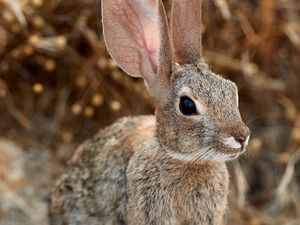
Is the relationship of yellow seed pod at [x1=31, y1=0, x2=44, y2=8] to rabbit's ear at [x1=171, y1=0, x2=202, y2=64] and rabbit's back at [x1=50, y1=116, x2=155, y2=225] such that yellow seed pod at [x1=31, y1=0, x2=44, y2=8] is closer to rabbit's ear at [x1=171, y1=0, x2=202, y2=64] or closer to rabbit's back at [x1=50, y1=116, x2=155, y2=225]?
rabbit's back at [x1=50, y1=116, x2=155, y2=225]

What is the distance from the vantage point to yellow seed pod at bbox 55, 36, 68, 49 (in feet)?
14.2

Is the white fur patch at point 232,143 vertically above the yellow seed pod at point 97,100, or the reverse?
the white fur patch at point 232,143

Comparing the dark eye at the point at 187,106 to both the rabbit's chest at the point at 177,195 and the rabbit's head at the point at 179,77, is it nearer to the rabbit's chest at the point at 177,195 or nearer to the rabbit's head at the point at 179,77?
the rabbit's head at the point at 179,77

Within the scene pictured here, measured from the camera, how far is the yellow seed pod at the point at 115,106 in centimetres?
450

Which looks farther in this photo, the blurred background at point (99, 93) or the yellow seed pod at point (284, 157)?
the yellow seed pod at point (284, 157)

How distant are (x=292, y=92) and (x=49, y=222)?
5.57ft

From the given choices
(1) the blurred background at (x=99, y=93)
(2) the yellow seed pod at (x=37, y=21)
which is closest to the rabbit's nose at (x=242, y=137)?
(1) the blurred background at (x=99, y=93)

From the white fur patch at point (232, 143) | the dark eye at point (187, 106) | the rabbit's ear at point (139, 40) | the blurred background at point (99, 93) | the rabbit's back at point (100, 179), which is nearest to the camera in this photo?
the white fur patch at point (232, 143)

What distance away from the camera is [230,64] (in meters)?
4.68

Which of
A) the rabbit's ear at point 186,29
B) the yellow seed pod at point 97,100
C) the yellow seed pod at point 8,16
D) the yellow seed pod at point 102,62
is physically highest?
the rabbit's ear at point 186,29

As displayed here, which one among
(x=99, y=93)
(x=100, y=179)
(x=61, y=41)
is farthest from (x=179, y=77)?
(x=99, y=93)

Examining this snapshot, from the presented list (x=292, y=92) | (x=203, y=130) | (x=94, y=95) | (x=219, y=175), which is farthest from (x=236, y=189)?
(x=203, y=130)

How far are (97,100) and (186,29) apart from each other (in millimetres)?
1165

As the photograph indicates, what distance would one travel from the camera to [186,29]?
3.49 meters
